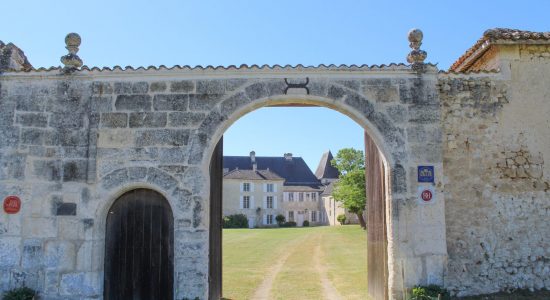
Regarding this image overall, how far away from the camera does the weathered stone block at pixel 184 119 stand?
607 centimetres

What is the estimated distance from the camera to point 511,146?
20.5 ft

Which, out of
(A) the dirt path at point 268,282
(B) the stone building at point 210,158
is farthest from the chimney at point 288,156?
(B) the stone building at point 210,158

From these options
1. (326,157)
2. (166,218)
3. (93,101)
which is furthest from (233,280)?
(326,157)

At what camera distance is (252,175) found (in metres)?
46.7

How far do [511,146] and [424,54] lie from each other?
1764mm

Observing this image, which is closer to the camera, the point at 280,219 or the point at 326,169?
the point at 280,219

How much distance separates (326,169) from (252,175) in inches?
475

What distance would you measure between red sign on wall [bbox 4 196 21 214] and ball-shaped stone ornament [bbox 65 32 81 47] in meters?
2.20

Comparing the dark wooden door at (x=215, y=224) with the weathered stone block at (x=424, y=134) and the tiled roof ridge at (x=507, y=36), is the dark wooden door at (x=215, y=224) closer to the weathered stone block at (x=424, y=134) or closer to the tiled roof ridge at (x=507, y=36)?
the weathered stone block at (x=424, y=134)

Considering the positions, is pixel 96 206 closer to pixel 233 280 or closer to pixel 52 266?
pixel 52 266

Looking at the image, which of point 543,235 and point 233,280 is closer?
point 543,235

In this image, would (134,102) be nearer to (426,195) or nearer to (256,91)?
(256,91)

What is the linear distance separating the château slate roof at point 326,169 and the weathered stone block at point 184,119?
47775mm

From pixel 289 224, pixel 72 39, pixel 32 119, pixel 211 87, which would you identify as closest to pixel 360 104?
pixel 211 87
